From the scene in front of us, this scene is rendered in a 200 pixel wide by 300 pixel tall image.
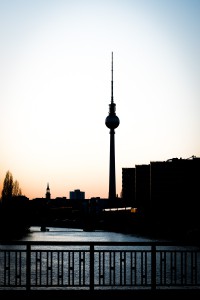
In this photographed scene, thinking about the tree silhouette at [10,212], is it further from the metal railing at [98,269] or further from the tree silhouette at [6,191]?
the metal railing at [98,269]

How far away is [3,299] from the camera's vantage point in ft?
48.1

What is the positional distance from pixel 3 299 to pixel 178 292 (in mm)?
4393

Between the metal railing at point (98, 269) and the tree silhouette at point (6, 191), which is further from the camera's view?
the tree silhouette at point (6, 191)

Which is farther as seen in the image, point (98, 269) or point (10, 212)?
point (10, 212)

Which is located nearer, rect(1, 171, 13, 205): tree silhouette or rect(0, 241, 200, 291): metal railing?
rect(0, 241, 200, 291): metal railing

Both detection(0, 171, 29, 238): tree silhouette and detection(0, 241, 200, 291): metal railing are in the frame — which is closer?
detection(0, 241, 200, 291): metal railing

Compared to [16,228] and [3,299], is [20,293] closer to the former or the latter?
[3,299]

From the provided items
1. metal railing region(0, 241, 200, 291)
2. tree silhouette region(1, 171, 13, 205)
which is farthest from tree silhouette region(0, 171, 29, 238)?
metal railing region(0, 241, 200, 291)

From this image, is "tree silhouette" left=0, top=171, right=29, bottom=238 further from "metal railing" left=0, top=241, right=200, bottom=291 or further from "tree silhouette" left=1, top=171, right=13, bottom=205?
"metal railing" left=0, top=241, right=200, bottom=291

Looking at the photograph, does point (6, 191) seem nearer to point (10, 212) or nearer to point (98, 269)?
point (10, 212)

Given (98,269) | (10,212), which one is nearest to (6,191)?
(10,212)

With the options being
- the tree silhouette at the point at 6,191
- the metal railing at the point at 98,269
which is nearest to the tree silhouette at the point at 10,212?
the tree silhouette at the point at 6,191

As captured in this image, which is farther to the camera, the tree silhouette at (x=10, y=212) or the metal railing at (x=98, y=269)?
the tree silhouette at (x=10, y=212)

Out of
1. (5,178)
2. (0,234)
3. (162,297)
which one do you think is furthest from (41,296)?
(5,178)
